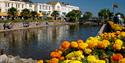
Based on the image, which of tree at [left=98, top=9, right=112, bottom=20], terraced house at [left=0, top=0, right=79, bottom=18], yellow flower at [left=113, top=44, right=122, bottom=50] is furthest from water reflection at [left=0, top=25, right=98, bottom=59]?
tree at [left=98, top=9, right=112, bottom=20]

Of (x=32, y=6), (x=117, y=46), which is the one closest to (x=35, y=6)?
(x=32, y=6)

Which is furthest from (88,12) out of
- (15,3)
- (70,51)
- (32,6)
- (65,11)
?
(70,51)

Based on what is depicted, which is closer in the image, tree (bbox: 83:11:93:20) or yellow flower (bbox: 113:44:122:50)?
yellow flower (bbox: 113:44:122:50)

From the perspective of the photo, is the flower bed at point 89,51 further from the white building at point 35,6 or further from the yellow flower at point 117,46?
the white building at point 35,6

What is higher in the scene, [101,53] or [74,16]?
[101,53]

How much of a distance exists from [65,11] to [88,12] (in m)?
15.3

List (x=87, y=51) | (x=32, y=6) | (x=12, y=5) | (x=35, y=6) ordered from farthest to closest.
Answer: (x=35, y=6), (x=32, y=6), (x=12, y=5), (x=87, y=51)

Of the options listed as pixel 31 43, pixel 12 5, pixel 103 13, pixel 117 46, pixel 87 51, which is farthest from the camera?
pixel 103 13

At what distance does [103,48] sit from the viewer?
6.73 meters

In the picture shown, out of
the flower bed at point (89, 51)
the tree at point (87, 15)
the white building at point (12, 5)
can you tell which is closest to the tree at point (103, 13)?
the tree at point (87, 15)

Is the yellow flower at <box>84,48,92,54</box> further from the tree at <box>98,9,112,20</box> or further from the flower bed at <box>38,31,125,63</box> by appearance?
the tree at <box>98,9,112,20</box>

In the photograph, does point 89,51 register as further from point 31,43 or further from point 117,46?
point 31,43

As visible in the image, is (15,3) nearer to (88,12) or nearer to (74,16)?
(74,16)

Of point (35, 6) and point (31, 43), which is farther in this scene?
point (35, 6)
